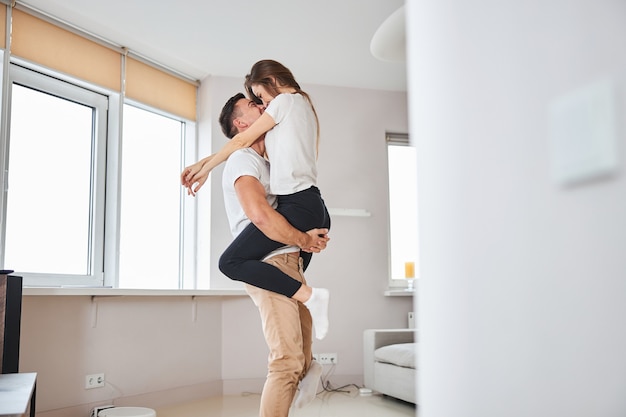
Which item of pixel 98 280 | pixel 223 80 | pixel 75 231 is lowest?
pixel 98 280

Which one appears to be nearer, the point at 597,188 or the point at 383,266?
the point at 597,188

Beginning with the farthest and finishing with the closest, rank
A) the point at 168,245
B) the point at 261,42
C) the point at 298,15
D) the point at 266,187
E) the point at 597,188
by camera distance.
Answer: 1. the point at 168,245
2. the point at 261,42
3. the point at 298,15
4. the point at 266,187
5. the point at 597,188

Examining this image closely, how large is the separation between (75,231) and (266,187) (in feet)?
8.42

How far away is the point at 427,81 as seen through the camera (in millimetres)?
465

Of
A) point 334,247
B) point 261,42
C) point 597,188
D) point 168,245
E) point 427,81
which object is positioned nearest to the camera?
point 597,188

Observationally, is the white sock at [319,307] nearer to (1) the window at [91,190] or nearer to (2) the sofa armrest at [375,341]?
(1) the window at [91,190]

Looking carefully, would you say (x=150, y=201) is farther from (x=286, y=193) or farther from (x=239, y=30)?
(x=286, y=193)

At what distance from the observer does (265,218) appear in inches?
79.7

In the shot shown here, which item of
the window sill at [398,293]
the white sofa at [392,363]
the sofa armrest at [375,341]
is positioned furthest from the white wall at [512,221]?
the window sill at [398,293]

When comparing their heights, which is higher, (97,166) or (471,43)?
(97,166)

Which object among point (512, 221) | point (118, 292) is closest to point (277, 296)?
point (512, 221)

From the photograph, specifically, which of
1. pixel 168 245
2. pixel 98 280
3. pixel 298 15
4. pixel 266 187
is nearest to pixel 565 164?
pixel 266 187

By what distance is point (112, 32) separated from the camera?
4375 mm

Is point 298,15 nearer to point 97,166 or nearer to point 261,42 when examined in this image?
point 261,42
